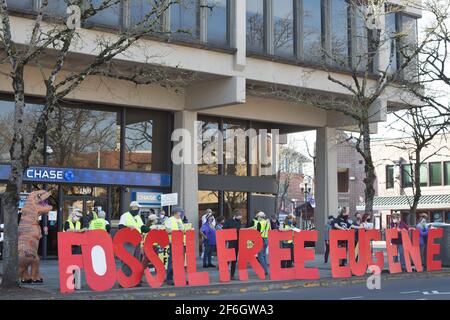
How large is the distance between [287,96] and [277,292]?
10253 mm

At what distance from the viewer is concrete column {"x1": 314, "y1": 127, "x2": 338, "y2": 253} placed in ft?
106

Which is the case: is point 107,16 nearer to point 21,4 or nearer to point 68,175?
point 21,4

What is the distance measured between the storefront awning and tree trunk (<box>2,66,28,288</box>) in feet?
139

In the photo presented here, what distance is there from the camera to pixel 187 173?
27.4m

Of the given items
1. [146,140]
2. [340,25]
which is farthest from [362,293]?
[340,25]

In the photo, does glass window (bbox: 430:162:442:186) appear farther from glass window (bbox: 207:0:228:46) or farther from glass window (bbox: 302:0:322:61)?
glass window (bbox: 207:0:228:46)

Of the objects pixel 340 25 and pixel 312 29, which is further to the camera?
pixel 340 25

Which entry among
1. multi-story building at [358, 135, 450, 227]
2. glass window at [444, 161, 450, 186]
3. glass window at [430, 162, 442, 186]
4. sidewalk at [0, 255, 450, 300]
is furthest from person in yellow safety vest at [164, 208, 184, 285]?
glass window at [430, 162, 442, 186]

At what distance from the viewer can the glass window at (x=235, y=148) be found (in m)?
29.7

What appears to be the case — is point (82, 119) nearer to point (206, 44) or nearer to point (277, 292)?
point (206, 44)

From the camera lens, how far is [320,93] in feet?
93.5

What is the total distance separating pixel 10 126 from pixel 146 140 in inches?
223

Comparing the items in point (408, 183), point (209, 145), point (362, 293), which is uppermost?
point (209, 145)
